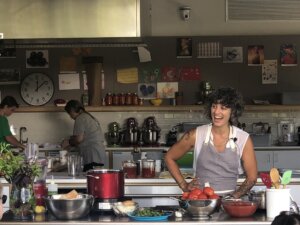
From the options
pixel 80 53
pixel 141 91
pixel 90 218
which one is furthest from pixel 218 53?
pixel 90 218

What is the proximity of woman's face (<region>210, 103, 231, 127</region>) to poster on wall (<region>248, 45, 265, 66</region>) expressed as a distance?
5386 millimetres

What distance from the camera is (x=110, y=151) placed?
930 cm

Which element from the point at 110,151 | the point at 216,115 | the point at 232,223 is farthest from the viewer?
the point at 110,151

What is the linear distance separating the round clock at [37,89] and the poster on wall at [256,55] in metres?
2.90

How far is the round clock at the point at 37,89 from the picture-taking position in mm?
9789

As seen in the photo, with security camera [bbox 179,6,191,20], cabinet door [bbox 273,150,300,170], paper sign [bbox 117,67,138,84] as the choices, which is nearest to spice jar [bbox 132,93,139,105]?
paper sign [bbox 117,67,138,84]

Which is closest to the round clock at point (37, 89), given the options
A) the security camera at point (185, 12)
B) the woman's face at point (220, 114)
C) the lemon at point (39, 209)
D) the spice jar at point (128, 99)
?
the spice jar at point (128, 99)

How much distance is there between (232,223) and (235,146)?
953mm

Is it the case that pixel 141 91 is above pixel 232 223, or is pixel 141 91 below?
above

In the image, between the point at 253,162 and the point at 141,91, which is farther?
the point at 141,91

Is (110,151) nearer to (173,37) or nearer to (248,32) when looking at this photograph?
(173,37)

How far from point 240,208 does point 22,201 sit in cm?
126

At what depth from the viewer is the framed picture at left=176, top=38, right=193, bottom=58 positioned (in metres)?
9.68

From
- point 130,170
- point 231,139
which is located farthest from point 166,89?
point 231,139
